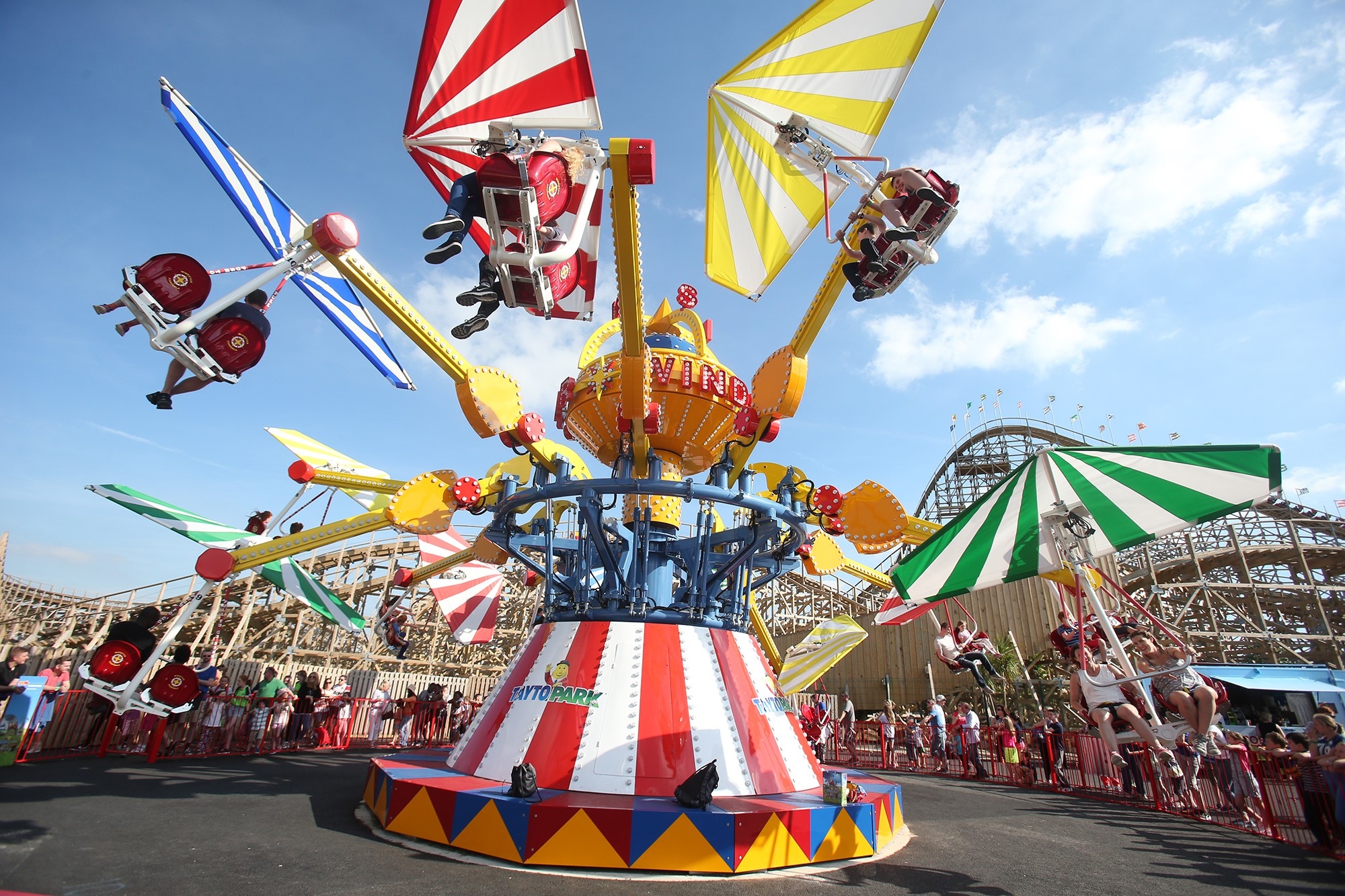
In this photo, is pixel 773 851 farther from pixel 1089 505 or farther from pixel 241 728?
pixel 241 728

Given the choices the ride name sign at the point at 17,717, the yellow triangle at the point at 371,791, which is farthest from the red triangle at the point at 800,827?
the ride name sign at the point at 17,717

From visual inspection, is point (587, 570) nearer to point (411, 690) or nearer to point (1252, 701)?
point (411, 690)

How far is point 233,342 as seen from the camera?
416 cm

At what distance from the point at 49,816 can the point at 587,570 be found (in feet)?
15.4

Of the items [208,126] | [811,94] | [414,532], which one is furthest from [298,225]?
[811,94]

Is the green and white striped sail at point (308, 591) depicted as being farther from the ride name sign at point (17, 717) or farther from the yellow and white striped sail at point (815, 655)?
the yellow and white striped sail at point (815, 655)

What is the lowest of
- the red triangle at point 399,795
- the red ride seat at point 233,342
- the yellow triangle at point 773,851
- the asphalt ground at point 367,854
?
the asphalt ground at point 367,854

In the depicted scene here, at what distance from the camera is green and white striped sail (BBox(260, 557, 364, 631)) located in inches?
364

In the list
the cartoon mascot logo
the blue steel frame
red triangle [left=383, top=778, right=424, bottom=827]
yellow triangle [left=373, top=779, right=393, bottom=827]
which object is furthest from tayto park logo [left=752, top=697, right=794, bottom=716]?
yellow triangle [left=373, top=779, right=393, bottom=827]

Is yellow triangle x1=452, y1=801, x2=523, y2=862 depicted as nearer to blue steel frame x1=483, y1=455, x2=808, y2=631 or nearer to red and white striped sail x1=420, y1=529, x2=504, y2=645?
blue steel frame x1=483, y1=455, x2=808, y2=631

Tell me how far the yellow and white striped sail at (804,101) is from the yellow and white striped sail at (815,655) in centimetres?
686

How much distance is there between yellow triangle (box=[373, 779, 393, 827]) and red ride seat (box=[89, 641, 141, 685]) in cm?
400

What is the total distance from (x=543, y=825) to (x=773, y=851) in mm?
1677

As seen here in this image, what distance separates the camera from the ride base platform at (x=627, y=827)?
4238mm
